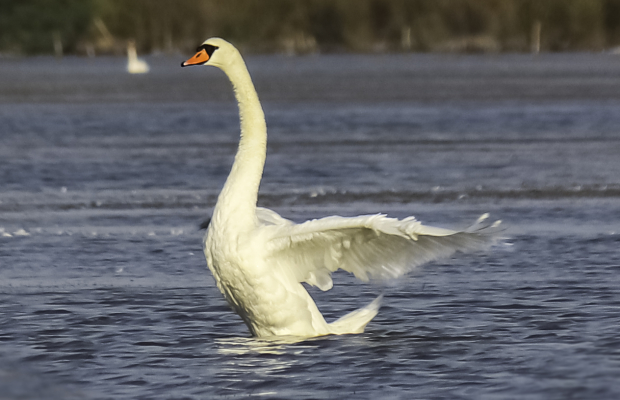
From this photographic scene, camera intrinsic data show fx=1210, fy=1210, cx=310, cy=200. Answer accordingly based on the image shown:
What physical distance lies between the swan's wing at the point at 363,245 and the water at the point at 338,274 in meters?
0.33

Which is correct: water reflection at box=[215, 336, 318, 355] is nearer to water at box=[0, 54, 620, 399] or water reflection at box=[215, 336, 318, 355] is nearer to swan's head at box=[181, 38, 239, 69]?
water at box=[0, 54, 620, 399]

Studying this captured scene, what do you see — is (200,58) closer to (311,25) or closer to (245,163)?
(245,163)

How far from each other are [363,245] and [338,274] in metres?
3.00

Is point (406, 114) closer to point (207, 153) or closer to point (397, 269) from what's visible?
point (207, 153)

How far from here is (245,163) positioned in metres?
7.64

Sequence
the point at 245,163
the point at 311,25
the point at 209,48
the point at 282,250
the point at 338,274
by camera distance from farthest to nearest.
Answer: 1. the point at 311,25
2. the point at 338,274
3. the point at 209,48
4. the point at 245,163
5. the point at 282,250

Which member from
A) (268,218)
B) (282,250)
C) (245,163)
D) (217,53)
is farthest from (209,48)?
(282,250)

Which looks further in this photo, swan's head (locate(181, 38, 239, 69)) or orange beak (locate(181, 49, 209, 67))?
swan's head (locate(181, 38, 239, 69))

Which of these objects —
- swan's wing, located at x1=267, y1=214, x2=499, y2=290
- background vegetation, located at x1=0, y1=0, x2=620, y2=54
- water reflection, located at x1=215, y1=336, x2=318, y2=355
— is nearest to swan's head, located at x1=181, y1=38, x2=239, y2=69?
swan's wing, located at x1=267, y1=214, x2=499, y2=290

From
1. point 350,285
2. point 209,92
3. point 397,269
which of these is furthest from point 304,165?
point 209,92

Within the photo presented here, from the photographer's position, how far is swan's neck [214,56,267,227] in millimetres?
7410

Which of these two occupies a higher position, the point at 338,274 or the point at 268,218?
the point at 268,218

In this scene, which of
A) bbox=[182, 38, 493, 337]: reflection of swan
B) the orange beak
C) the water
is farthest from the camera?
the orange beak

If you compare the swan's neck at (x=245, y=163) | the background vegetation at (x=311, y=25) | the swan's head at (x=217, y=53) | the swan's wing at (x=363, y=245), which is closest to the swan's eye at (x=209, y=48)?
the swan's head at (x=217, y=53)
